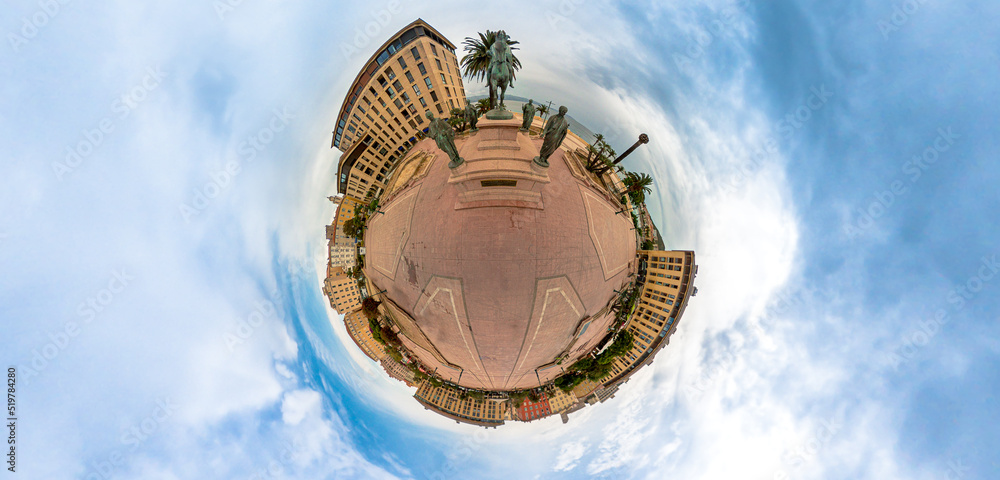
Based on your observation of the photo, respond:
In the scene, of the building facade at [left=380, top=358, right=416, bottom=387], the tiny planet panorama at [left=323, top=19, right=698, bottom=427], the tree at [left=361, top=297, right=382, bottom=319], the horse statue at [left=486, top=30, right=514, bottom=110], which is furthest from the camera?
the building facade at [left=380, top=358, right=416, bottom=387]

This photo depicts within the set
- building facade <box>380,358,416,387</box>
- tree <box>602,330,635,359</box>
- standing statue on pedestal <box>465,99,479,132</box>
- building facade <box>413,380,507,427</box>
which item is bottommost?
building facade <box>413,380,507,427</box>

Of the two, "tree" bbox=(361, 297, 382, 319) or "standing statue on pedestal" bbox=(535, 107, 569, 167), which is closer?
"standing statue on pedestal" bbox=(535, 107, 569, 167)

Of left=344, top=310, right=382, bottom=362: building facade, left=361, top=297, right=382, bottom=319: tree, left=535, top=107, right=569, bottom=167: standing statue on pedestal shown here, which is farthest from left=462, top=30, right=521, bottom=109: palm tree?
left=344, top=310, right=382, bottom=362: building facade

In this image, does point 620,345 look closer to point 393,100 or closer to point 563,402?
point 563,402

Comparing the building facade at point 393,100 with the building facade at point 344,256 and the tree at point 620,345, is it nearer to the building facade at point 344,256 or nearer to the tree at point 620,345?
the building facade at point 344,256

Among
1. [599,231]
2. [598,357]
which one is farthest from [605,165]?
[598,357]

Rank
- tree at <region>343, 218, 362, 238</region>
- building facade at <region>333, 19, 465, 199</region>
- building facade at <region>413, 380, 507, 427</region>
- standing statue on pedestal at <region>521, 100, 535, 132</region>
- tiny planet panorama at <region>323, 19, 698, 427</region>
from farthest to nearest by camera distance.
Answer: building facade at <region>413, 380, 507, 427</region>, building facade at <region>333, 19, 465, 199</region>, tree at <region>343, 218, 362, 238</region>, tiny planet panorama at <region>323, 19, 698, 427</region>, standing statue on pedestal at <region>521, 100, 535, 132</region>

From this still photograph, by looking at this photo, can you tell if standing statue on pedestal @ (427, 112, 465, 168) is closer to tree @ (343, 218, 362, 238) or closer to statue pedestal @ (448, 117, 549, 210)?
statue pedestal @ (448, 117, 549, 210)
